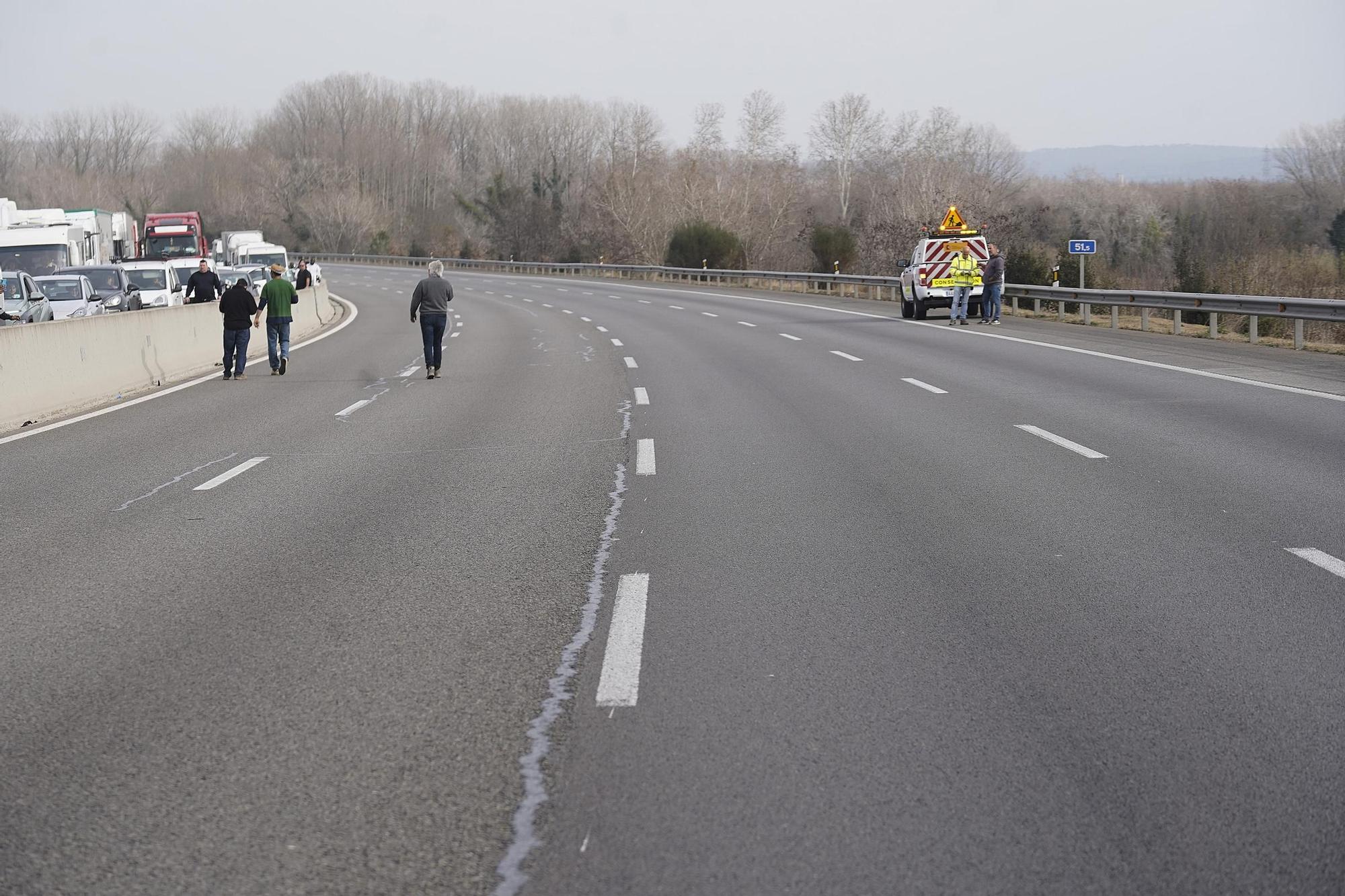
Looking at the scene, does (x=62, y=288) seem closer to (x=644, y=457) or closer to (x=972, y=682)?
(x=644, y=457)

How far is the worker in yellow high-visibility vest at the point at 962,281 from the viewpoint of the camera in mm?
32375

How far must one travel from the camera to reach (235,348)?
73.2ft

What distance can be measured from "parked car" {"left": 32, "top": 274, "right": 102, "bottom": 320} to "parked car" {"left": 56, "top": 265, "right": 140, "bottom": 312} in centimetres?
80

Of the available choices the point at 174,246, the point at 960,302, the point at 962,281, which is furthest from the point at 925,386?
the point at 174,246

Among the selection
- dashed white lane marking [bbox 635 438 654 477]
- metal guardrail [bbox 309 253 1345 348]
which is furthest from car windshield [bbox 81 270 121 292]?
dashed white lane marking [bbox 635 438 654 477]

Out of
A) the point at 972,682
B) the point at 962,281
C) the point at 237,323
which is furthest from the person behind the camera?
the point at 962,281

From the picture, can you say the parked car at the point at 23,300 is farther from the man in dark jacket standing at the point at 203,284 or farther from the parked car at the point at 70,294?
the man in dark jacket standing at the point at 203,284

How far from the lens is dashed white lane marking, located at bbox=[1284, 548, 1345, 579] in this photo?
714 centimetres

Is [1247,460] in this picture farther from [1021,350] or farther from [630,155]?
[630,155]

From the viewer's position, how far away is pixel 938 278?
3450 cm

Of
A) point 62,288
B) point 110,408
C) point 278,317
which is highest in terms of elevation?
point 62,288

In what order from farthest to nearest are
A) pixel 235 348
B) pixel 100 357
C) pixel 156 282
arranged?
1. pixel 156 282
2. pixel 235 348
3. pixel 100 357

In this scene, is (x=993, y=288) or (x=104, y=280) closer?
(x=104, y=280)

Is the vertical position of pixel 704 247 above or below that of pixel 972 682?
above
